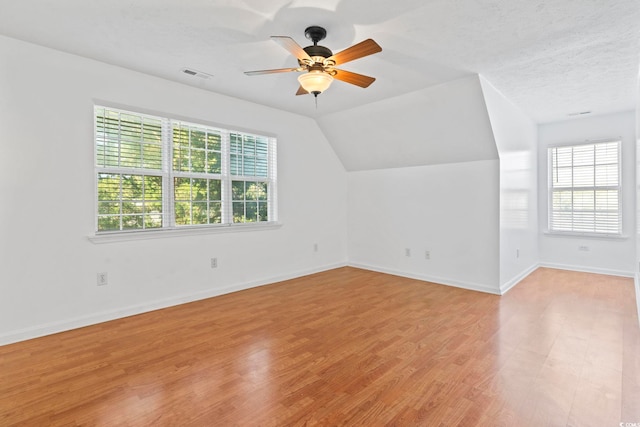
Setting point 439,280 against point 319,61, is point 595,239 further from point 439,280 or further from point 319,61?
point 319,61

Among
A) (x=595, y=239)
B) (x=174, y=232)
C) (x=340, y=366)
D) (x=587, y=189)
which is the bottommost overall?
(x=340, y=366)

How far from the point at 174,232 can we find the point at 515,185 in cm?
474

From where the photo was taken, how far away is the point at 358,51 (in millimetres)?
2297

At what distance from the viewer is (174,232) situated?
380cm

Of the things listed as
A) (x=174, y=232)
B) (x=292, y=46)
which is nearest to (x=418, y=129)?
(x=292, y=46)

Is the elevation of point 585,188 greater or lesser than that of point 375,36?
lesser

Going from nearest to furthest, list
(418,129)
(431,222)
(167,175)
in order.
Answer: (167,175)
(418,129)
(431,222)

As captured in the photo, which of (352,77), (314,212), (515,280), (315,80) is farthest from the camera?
(314,212)

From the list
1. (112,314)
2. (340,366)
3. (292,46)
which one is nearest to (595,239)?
(340,366)

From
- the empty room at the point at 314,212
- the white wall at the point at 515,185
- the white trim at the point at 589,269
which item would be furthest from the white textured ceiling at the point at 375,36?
the white trim at the point at 589,269

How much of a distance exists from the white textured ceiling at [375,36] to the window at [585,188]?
5.67 feet

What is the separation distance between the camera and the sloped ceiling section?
3.86 meters

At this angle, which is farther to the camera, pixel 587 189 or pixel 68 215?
pixel 587 189

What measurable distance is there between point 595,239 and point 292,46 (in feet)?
19.3
